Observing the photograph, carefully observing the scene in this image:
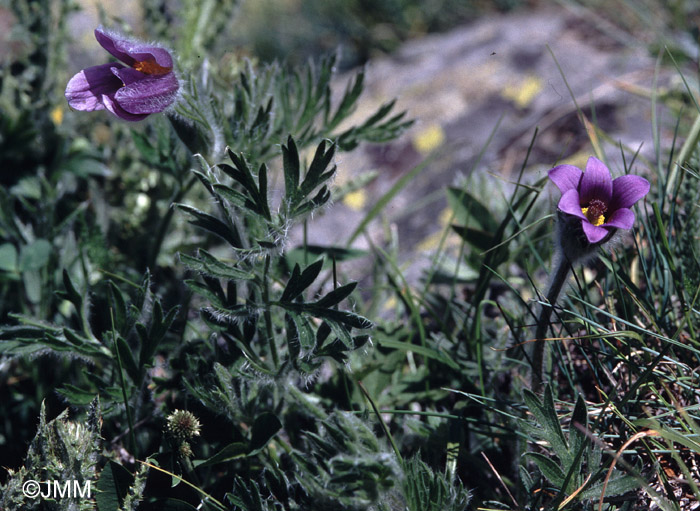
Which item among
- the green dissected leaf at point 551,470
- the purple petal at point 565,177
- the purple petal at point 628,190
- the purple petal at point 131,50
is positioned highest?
the purple petal at point 131,50

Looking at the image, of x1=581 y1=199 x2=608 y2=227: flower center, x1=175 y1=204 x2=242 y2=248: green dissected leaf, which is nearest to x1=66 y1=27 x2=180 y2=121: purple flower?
x1=175 y1=204 x2=242 y2=248: green dissected leaf

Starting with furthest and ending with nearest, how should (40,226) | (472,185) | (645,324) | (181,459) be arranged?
(472,185)
(40,226)
(645,324)
(181,459)

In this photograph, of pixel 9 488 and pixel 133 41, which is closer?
pixel 9 488

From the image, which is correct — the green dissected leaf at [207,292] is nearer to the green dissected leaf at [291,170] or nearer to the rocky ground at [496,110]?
the green dissected leaf at [291,170]

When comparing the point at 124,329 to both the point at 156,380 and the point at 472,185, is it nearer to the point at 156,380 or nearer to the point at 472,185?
the point at 156,380

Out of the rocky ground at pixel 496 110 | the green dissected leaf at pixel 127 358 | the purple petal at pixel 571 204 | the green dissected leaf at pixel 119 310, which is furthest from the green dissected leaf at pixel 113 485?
the rocky ground at pixel 496 110

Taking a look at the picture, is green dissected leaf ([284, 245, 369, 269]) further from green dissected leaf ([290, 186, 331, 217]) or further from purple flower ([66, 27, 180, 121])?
purple flower ([66, 27, 180, 121])

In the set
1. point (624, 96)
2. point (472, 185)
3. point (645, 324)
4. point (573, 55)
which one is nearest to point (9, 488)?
point (645, 324)

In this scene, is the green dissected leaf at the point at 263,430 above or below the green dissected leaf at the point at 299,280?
below
